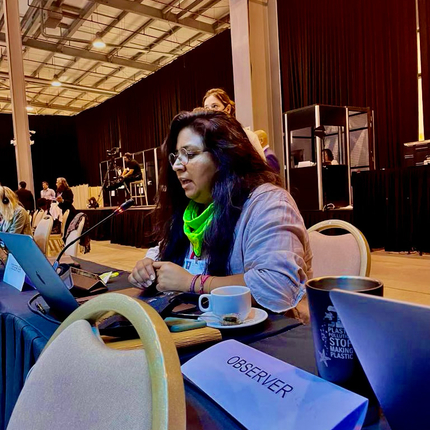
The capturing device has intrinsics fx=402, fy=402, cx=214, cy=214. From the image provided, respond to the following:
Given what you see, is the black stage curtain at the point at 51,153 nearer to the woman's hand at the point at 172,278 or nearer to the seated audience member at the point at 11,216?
the seated audience member at the point at 11,216

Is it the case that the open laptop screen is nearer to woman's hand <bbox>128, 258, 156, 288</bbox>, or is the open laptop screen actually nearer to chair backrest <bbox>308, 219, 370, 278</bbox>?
woman's hand <bbox>128, 258, 156, 288</bbox>

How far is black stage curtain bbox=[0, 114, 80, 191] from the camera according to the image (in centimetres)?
1303

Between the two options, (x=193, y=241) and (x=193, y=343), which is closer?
(x=193, y=343)

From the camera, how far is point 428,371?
0.28m

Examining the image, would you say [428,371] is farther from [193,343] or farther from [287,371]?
[193,343]

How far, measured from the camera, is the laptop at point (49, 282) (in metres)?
0.74

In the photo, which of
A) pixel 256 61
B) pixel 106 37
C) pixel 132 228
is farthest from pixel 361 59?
pixel 106 37

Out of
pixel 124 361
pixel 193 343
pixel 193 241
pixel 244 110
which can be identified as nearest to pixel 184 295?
pixel 193 241

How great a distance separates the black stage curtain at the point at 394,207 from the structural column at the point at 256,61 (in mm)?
2030

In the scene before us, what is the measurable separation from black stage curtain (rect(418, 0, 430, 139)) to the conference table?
593 centimetres

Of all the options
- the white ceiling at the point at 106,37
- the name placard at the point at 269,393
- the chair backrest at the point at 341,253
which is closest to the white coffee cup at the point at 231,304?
the name placard at the point at 269,393

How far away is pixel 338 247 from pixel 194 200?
46 centimetres

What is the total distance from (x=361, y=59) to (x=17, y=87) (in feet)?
17.2

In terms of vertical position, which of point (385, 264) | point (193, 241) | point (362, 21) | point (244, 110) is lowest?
point (385, 264)
